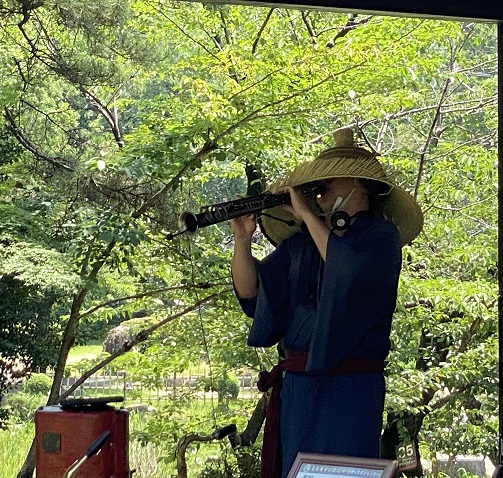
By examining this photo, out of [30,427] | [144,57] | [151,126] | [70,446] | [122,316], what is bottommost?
[70,446]

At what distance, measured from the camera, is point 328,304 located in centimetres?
240

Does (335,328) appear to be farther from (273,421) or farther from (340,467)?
Answer: (340,467)

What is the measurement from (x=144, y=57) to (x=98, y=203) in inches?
27.3

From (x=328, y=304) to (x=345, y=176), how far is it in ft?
1.30

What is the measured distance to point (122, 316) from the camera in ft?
12.5

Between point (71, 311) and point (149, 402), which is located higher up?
point (71, 311)

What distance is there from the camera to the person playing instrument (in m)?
2.40

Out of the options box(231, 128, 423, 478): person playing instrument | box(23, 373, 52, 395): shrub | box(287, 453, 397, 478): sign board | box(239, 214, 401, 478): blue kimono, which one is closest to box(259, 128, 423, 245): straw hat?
box(231, 128, 423, 478): person playing instrument

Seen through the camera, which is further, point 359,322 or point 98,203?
point 98,203

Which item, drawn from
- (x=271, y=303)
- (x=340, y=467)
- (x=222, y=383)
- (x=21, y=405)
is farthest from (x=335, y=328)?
(x=21, y=405)

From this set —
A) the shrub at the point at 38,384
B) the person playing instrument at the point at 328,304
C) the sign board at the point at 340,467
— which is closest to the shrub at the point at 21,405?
the shrub at the point at 38,384

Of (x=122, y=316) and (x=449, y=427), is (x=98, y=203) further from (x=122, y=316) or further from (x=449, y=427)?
(x=449, y=427)

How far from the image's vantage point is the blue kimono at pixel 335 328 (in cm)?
239

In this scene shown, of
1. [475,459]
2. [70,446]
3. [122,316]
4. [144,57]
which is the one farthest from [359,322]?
[475,459]
